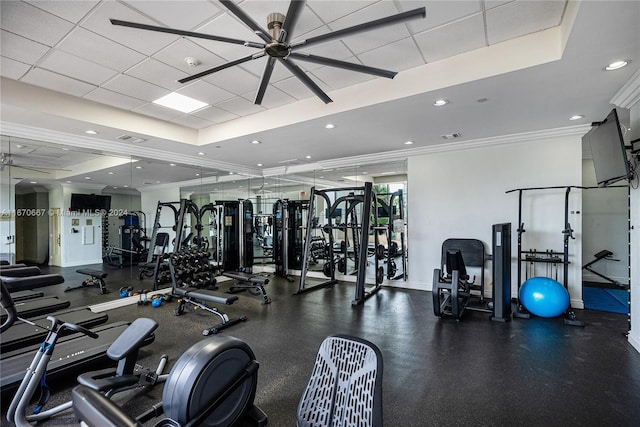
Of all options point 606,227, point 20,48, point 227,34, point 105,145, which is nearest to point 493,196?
point 606,227

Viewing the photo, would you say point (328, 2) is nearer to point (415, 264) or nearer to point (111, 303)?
point (415, 264)

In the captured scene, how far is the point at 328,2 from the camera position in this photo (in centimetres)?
228

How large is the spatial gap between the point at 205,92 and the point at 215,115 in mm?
891

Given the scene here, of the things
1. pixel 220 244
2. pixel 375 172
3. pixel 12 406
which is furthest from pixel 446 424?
pixel 220 244

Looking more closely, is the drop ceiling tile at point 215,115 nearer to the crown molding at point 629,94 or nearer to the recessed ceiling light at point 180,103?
the recessed ceiling light at point 180,103

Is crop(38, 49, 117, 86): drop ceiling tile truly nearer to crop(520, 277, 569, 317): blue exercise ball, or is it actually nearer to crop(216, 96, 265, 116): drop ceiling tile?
crop(216, 96, 265, 116): drop ceiling tile

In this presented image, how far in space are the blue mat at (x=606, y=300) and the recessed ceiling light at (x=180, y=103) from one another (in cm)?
640

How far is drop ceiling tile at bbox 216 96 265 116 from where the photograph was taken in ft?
13.4

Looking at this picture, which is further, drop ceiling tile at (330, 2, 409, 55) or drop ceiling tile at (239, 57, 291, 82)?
drop ceiling tile at (239, 57, 291, 82)

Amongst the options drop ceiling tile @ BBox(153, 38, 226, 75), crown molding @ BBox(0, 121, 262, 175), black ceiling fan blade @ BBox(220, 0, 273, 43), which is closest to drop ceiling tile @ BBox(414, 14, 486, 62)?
black ceiling fan blade @ BBox(220, 0, 273, 43)

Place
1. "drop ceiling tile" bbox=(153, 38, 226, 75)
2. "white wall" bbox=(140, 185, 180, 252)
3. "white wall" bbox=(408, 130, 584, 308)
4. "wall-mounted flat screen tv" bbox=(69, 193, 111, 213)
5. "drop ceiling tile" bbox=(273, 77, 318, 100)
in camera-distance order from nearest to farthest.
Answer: "drop ceiling tile" bbox=(153, 38, 226, 75) → "drop ceiling tile" bbox=(273, 77, 318, 100) → "white wall" bbox=(408, 130, 584, 308) → "wall-mounted flat screen tv" bbox=(69, 193, 111, 213) → "white wall" bbox=(140, 185, 180, 252)

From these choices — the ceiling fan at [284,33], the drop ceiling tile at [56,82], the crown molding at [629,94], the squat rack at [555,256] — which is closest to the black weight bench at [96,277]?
the drop ceiling tile at [56,82]

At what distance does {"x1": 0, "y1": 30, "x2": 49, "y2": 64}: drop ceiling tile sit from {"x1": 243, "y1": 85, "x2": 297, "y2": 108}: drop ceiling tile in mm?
1959

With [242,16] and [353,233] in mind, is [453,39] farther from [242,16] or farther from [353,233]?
[353,233]
